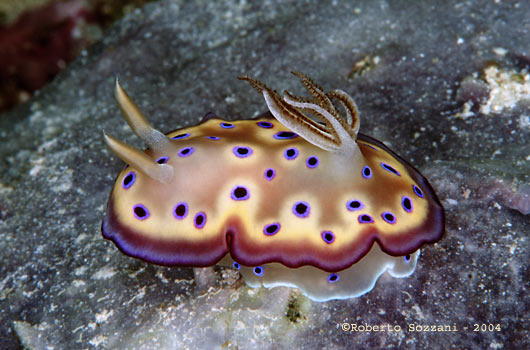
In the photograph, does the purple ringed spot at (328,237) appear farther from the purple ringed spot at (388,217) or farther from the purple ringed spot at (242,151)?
the purple ringed spot at (242,151)

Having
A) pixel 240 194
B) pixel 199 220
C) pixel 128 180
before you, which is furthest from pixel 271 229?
pixel 128 180

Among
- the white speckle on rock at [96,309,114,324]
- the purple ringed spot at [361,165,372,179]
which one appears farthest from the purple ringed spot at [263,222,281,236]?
the white speckle on rock at [96,309,114,324]

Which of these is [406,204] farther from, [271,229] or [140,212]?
[140,212]

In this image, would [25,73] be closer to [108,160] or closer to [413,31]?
[108,160]

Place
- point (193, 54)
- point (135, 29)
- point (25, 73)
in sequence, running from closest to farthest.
A: 1. point (193, 54)
2. point (135, 29)
3. point (25, 73)

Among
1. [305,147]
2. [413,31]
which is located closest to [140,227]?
[305,147]

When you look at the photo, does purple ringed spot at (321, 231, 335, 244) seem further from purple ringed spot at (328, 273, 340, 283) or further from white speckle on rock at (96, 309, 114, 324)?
white speckle on rock at (96, 309, 114, 324)
